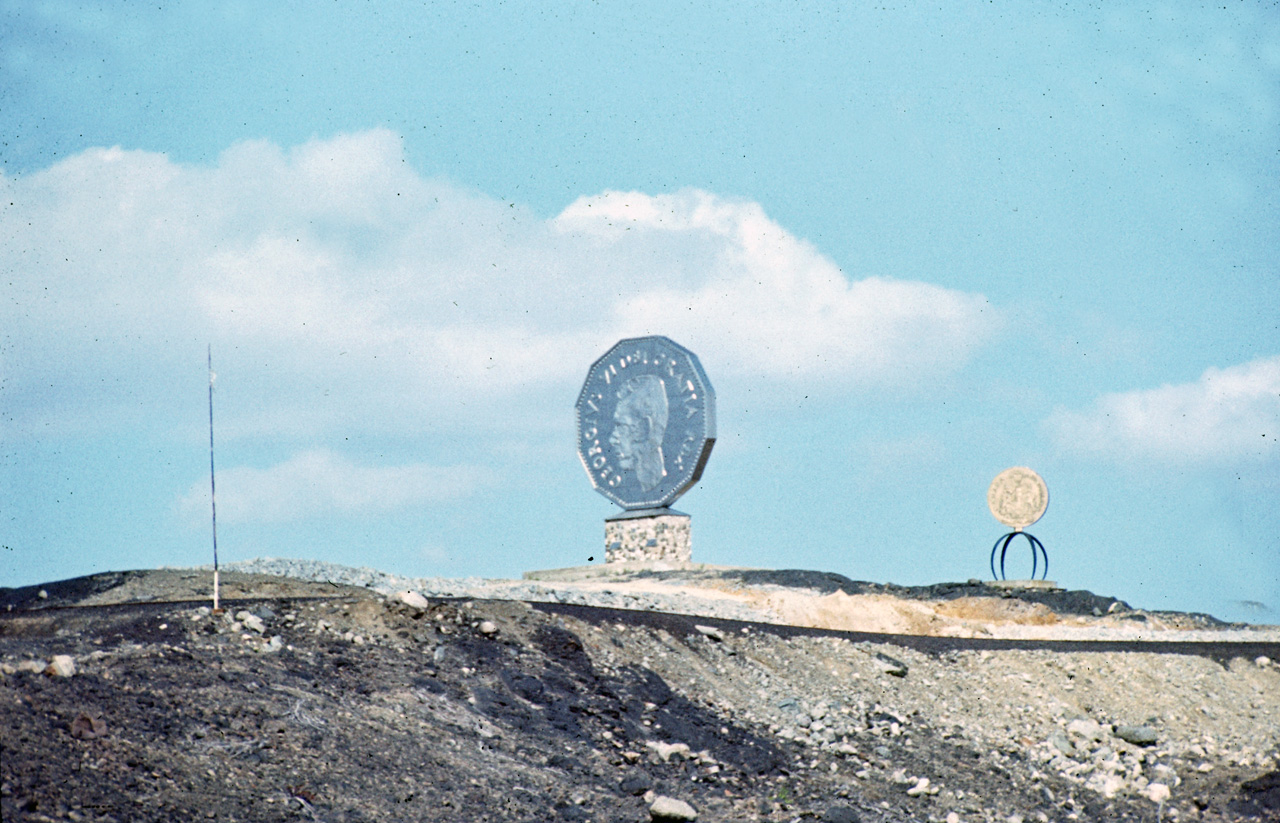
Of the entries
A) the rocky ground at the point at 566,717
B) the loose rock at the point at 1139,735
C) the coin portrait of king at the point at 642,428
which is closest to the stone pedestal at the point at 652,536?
the coin portrait of king at the point at 642,428

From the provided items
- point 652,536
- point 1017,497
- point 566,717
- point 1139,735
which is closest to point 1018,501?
point 1017,497

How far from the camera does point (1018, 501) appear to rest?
2827 centimetres

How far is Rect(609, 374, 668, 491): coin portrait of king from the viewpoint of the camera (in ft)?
89.2

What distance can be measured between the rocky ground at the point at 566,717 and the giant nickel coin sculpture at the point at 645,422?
32.2 feet

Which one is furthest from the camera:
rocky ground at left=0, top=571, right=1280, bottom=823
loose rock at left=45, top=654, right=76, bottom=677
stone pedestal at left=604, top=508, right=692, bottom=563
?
stone pedestal at left=604, top=508, right=692, bottom=563

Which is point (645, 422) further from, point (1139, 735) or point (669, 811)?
point (669, 811)

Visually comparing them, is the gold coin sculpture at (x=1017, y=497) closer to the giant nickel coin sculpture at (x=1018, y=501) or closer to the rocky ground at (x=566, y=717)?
the giant nickel coin sculpture at (x=1018, y=501)

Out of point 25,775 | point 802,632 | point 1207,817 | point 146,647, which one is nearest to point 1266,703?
point 1207,817

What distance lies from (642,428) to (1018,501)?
8419 mm

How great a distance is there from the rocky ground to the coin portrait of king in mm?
10132

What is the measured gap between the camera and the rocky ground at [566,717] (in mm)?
8977

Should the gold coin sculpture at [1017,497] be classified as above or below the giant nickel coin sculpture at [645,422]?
below

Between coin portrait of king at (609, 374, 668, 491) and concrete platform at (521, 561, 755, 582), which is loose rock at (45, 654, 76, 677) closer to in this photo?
concrete platform at (521, 561, 755, 582)

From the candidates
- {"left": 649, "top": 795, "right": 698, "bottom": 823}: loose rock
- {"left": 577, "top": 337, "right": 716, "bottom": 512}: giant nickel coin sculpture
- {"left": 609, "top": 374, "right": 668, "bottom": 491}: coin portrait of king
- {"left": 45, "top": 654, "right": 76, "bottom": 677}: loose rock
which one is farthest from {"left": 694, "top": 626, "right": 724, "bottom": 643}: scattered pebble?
{"left": 609, "top": 374, "right": 668, "bottom": 491}: coin portrait of king
